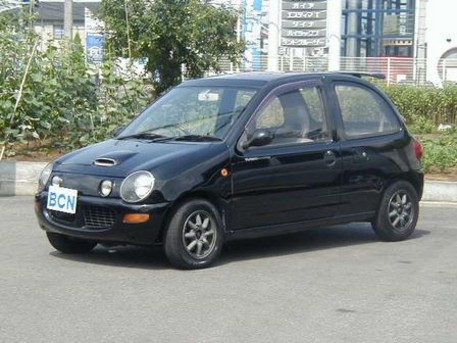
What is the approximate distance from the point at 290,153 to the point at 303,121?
41 centimetres

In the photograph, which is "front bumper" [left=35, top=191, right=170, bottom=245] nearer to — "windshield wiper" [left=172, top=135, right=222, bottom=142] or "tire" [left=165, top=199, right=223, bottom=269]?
"tire" [left=165, top=199, right=223, bottom=269]

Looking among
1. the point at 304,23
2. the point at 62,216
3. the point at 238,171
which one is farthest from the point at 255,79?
the point at 304,23

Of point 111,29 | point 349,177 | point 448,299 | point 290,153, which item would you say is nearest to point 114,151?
point 290,153

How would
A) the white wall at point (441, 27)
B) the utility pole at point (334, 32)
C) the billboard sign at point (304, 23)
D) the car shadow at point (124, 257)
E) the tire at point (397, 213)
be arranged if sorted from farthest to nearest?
1. the white wall at point (441, 27)
2. the billboard sign at point (304, 23)
3. the utility pole at point (334, 32)
4. the tire at point (397, 213)
5. the car shadow at point (124, 257)

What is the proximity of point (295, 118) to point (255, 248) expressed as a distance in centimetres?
135

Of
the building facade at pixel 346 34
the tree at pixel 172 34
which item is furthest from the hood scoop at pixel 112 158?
the tree at pixel 172 34

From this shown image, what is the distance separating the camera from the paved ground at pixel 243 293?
20.0 ft

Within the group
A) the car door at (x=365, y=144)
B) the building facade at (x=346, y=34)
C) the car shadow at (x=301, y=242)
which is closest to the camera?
the car shadow at (x=301, y=242)

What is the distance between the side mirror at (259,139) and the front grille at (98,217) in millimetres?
1332

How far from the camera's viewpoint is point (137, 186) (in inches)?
301

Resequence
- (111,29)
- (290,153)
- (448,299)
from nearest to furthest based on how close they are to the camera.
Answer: (448,299) → (290,153) → (111,29)

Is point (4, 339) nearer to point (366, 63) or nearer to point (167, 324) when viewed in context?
point (167, 324)

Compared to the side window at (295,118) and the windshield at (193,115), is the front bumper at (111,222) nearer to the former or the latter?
the windshield at (193,115)

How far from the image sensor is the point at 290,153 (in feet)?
27.8
